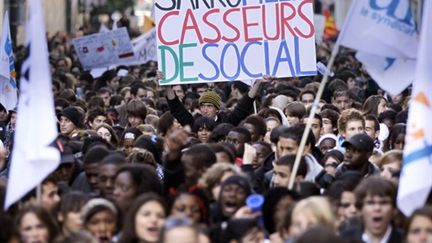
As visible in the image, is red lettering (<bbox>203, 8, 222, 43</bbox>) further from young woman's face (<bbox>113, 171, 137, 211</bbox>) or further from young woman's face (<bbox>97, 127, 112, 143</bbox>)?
young woman's face (<bbox>113, 171, 137, 211</bbox>)

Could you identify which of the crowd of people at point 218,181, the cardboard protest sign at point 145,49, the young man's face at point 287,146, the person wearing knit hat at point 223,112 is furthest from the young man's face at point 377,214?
the cardboard protest sign at point 145,49

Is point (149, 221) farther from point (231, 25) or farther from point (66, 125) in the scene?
point (231, 25)

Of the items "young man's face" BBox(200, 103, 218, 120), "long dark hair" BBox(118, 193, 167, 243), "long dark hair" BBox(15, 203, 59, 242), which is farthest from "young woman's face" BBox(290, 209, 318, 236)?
"young man's face" BBox(200, 103, 218, 120)

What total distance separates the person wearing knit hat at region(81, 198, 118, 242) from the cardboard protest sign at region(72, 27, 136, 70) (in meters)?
18.7

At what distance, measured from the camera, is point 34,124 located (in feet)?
40.1

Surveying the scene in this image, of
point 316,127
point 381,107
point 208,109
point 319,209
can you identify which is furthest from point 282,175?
point 381,107

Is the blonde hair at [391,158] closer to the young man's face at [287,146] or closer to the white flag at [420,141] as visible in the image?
the young man's face at [287,146]

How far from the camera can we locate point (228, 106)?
23547 millimetres

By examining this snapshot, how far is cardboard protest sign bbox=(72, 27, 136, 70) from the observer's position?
30484mm

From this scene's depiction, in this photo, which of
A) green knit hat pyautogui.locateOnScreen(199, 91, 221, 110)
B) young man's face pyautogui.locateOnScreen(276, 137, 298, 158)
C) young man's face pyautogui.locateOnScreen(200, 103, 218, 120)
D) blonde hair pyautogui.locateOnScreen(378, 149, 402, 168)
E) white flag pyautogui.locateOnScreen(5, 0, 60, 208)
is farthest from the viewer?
green knit hat pyautogui.locateOnScreen(199, 91, 221, 110)

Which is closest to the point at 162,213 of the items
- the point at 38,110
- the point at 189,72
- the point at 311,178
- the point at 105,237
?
the point at 105,237

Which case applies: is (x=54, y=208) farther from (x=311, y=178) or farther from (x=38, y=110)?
(x=311, y=178)

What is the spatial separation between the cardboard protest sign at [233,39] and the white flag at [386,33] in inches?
217

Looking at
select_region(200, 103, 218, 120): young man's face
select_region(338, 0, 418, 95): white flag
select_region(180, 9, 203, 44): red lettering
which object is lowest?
select_region(200, 103, 218, 120): young man's face
